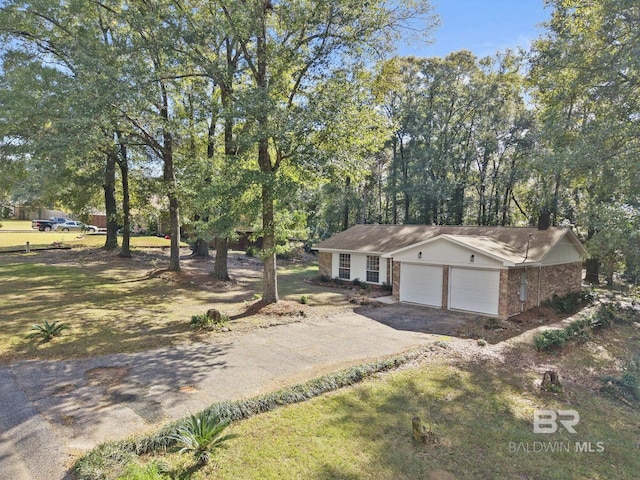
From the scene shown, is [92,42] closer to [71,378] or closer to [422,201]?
[71,378]

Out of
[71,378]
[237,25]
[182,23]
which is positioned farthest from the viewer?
[182,23]

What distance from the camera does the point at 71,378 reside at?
7598mm

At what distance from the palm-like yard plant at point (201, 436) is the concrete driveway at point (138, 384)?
862 millimetres

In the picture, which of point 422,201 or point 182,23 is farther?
point 422,201

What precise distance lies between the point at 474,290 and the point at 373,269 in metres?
7.15

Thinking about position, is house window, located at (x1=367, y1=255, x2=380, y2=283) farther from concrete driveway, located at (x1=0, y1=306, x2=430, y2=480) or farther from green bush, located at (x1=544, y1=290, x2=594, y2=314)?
concrete driveway, located at (x1=0, y1=306, x2=430, y2=480)

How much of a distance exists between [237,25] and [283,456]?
1225 centimetres

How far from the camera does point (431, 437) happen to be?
5.92 m

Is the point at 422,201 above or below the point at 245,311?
above

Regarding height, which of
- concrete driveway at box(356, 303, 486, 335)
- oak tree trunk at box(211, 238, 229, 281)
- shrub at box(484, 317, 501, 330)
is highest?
oak tree trunk at box(211, 238, 229, 281)

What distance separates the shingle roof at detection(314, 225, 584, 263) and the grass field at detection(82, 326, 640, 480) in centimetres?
794

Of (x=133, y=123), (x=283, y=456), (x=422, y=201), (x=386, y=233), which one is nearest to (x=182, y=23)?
(x=133, y=123)

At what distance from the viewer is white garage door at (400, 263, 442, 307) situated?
16453 millimetres

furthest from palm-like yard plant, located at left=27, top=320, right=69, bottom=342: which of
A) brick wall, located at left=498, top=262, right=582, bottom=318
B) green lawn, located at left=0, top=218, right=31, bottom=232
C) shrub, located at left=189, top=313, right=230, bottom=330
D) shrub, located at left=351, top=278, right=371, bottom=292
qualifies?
green lawn, located at left=0, top=218, right=31, bottom=232
